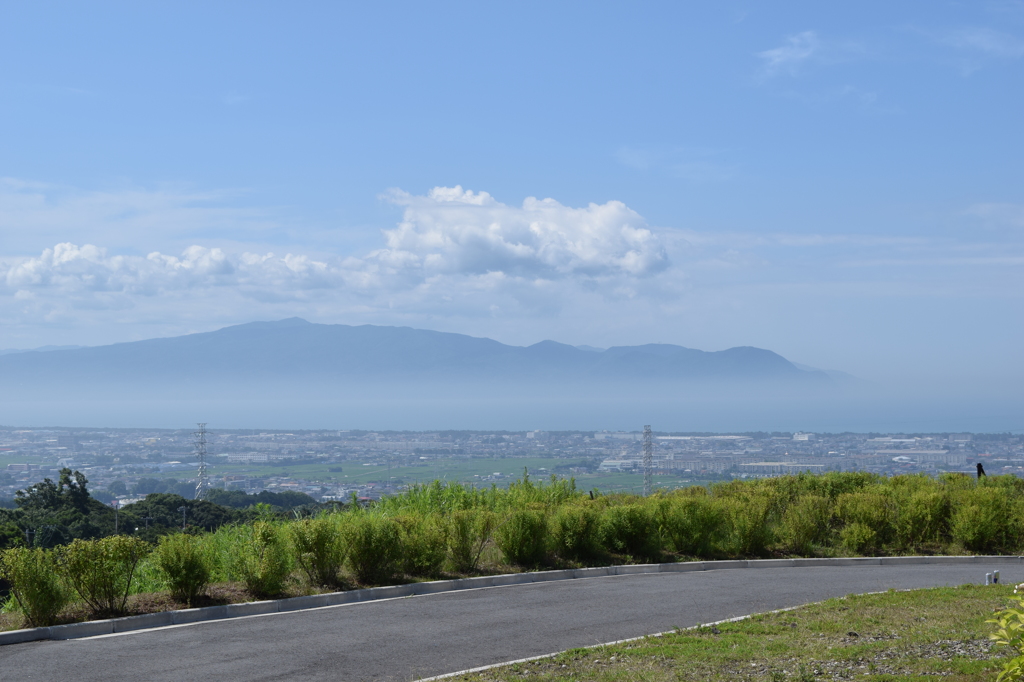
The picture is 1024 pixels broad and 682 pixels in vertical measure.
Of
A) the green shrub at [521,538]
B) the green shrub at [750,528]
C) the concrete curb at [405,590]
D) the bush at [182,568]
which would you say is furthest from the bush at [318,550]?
the green shrub at [750,528]

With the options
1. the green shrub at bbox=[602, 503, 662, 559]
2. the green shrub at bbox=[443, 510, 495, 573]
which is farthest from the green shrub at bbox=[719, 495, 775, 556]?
the green shrub at bbox=[443, 510, 495, 573]

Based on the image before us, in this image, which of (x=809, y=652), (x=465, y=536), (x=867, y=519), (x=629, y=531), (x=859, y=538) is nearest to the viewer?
(x=809, y=652)

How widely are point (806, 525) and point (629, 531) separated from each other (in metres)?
4.06

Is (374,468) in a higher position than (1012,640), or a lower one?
lower

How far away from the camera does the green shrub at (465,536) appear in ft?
49.5

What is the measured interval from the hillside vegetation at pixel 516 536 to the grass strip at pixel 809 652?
5.45m

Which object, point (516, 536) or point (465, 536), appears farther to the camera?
point (516, 536)

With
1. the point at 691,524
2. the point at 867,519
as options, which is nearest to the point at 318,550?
the point at 691,524

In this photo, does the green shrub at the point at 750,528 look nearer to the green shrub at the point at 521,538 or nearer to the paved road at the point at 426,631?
the paved road at the point at 426,631

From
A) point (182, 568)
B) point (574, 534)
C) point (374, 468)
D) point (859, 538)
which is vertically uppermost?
point (182, 568)

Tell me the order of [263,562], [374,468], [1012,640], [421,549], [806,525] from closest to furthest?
[1012,640] < [263,562] < [421,549] < [806,525] < [374,468]

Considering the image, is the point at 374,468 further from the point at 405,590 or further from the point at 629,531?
the point at 405,590

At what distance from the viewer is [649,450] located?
5378 cm

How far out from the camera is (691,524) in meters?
17.3
